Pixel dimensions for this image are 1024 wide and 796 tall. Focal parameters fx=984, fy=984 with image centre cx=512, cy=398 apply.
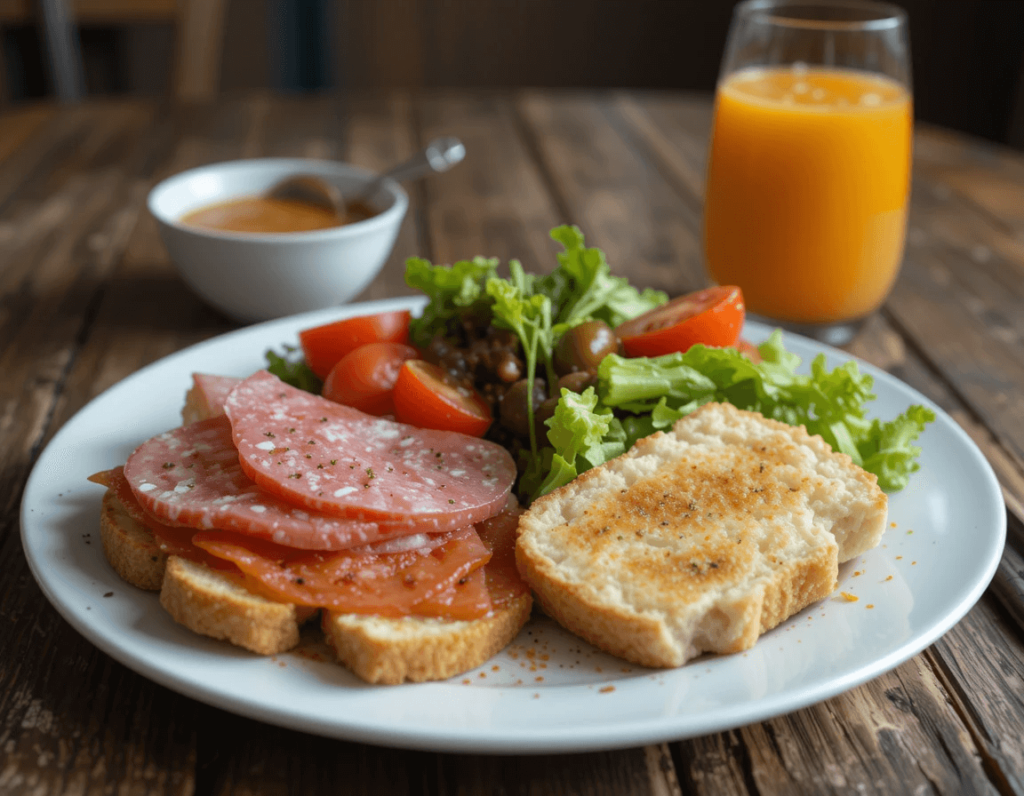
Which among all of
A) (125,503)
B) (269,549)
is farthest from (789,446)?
(125,503)

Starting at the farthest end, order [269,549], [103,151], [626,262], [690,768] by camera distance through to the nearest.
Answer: [103,151] → [626,262] → [269,549] → [690,768]

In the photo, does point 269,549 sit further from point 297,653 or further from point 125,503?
point 125,503

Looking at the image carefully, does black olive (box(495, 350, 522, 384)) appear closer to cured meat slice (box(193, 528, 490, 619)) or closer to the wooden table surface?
cured meat slice (box(193, 528, 490, 619))

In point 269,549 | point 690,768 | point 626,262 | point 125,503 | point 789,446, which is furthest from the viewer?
point 626,262

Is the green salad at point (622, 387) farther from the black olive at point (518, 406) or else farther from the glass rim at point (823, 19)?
the glass rim at point (823, 19)

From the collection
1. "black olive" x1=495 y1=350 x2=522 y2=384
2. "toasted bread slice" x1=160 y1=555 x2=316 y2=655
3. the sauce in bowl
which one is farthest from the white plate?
the sauce in bowl

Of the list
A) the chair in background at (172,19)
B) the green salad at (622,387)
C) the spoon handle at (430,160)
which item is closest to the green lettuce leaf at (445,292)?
the green salad at (622,387)
